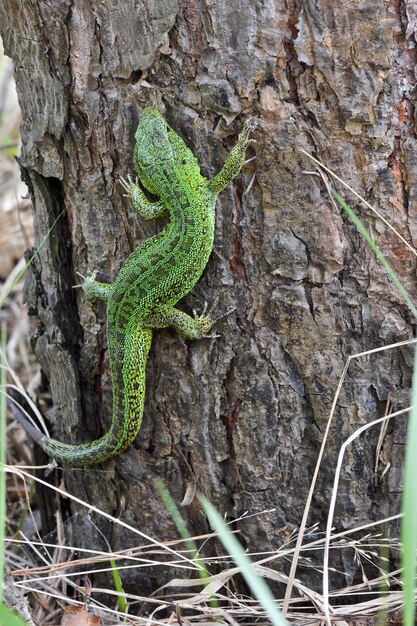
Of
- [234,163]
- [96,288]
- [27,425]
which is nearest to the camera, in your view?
[234,163]

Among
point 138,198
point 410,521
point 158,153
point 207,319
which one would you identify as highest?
point 158,153

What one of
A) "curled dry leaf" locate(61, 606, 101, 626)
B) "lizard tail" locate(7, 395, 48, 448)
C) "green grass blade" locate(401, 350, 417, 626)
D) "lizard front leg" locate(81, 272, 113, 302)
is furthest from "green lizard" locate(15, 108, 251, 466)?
"green grass blade" locate(401, 350, 417, 626)

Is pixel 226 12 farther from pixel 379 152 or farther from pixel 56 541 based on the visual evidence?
pixel 56 541

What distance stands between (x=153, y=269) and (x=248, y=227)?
0.47 metres

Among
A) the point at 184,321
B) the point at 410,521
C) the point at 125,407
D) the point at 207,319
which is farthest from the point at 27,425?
the point at 410,521

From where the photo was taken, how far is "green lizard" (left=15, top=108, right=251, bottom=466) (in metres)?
2.66

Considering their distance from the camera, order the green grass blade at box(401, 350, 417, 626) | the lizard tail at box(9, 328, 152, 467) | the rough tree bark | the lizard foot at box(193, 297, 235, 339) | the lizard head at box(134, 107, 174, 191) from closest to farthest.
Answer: the green grass blade at box(401, 350, 417, 626) → the rough tree bark → the lizard head at box(134, 107, 174, 191) → the lizard foot at box(193, 297, 235, 339) → the lizard tail at box(9, 328, 152, 467)

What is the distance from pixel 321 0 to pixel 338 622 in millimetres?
2282

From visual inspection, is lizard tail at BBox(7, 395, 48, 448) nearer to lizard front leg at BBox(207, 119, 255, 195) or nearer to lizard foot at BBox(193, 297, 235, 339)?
lizard foot at BBox(193, 297, 235, 339)

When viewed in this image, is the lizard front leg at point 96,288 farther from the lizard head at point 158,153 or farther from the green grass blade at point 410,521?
the green grass blade at point 410,521

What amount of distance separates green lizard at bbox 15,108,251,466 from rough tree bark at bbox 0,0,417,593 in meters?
0.06

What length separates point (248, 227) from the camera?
2.62 metres

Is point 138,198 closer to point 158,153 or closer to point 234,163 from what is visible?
point 158,153

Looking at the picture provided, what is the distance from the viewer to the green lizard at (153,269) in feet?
8.73
